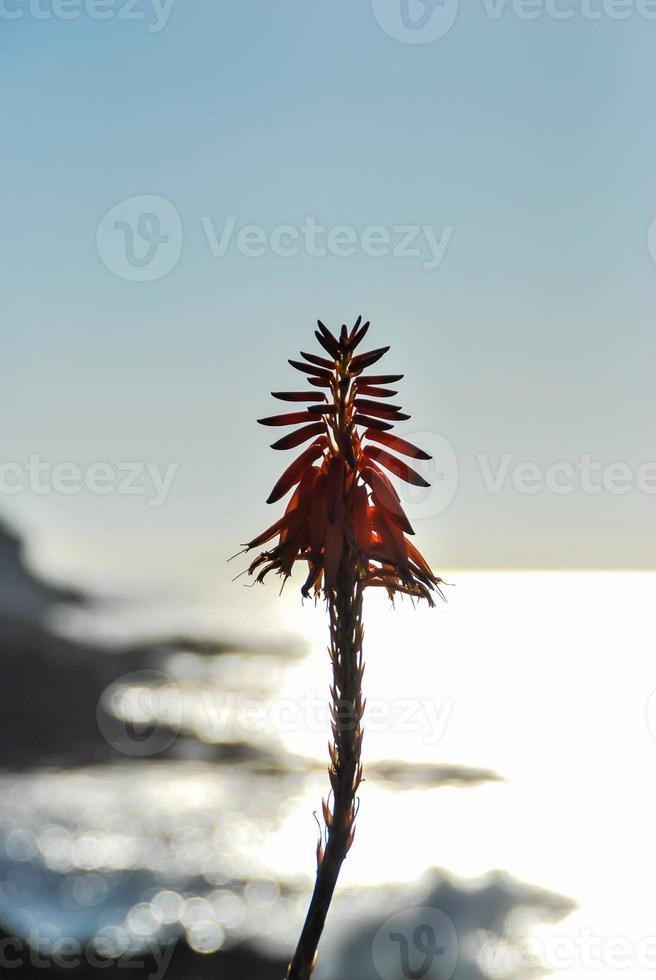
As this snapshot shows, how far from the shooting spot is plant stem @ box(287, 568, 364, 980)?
2.26 meters

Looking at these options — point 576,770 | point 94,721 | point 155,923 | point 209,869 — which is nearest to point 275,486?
→ point 155,923

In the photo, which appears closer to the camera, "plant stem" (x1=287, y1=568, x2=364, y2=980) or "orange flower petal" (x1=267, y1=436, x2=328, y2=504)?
"plant stem" (x1=287, y1=568, x2=364, y2=980)

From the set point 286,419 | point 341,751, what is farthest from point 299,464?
point 341,751

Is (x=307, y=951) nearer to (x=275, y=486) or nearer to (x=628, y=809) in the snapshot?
(x=275, y=486)

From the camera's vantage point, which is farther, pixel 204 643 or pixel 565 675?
pixel 204 643

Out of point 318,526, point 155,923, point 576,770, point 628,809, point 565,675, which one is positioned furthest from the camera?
point 565,675

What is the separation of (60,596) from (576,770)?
55.1 meters

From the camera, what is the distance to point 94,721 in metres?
76.1

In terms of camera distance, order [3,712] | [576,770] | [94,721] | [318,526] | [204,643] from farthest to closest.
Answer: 1. [204,643]
2. [94,721]
3. [3,712]
4. [576,770]
5. [318,526]

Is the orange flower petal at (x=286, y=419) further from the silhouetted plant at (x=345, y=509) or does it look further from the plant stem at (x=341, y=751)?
the plant stem at (x=341, y=751)

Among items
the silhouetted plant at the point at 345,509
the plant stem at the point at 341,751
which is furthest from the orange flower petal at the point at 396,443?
the plant stem at the point at 341,751

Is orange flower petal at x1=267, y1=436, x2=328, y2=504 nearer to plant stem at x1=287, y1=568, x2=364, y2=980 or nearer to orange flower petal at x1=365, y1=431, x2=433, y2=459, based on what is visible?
orange flower petal at x1=365, y1=431, x2=433, y2=459

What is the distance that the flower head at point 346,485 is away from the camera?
2801 millimetres

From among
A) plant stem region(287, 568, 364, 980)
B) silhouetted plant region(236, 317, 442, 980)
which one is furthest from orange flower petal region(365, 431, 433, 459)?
plant stem region(287, 568, 364, 980)
